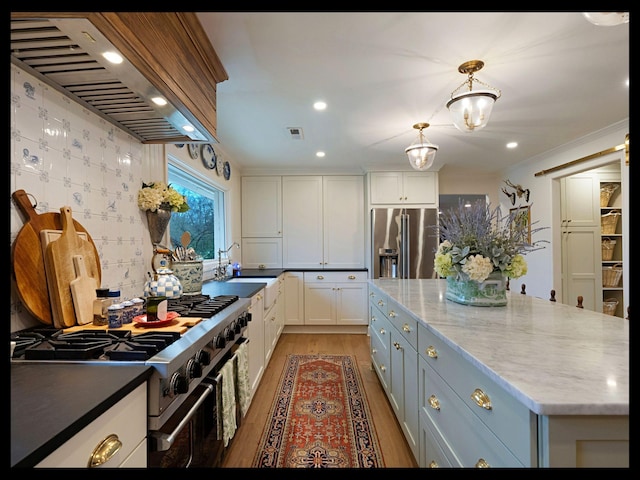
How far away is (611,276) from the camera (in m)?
3.60

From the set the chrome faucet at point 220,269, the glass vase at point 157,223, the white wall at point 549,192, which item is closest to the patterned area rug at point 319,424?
the chrome faucet at point 220,269

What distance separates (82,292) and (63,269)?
117mm

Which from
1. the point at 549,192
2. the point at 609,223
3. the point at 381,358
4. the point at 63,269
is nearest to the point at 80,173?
the point at 63,269

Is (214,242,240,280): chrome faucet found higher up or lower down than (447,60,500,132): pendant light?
lower down

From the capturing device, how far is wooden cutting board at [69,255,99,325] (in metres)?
1.15

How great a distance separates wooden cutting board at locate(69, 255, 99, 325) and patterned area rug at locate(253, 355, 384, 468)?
1.15 metres

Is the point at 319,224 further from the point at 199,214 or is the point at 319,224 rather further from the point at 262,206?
the point at 199,214

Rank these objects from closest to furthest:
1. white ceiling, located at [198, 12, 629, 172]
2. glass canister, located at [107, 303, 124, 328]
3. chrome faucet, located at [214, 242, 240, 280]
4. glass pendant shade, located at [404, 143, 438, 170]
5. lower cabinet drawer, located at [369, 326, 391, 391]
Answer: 1. glass canister, located at [107, 303, 124, 328]
2. white ceiling, located at [198, 12, 629, 172]
3. lower cabinet drawer, located at [369, 326, 391, 391]
4. glass pendant shade, located at [404, 143, 438, 170]
5. chrome faucet, located at [214, 242, 240, 280]

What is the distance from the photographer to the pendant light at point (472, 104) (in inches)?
64.6

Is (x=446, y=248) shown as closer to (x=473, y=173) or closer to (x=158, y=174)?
(x=158, y=174)

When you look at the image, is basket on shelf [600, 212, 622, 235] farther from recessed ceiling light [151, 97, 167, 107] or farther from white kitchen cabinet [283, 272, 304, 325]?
recessed ceiling light [151, 97, 167, 107]

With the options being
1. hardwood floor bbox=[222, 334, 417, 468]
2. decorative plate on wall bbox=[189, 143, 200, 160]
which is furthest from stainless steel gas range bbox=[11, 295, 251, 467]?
decorative plate on wall bbox=[189, 143, 200, 160]

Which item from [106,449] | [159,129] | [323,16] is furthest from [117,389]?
[323,16]
